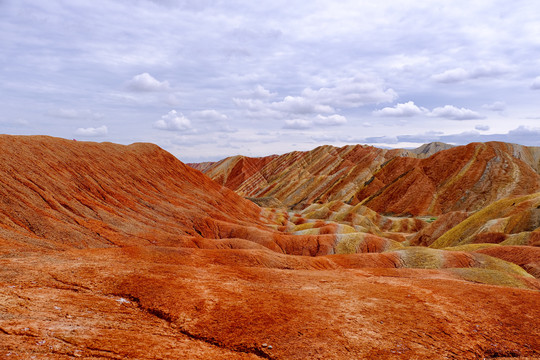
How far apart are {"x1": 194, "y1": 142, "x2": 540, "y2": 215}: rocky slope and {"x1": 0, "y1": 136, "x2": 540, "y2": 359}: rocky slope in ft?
208

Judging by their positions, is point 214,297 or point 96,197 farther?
point 96,197

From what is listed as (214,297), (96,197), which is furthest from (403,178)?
(214,297)

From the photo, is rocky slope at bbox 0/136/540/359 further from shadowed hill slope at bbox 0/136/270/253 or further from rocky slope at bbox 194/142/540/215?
rocky slope at bbox 194/142/540/215

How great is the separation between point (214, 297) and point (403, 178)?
343 ft

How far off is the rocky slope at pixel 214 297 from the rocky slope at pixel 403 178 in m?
63.3

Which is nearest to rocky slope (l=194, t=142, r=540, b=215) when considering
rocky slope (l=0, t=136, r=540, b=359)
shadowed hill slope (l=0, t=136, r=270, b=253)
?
shadowed hill slope (l=0, t=136, r=270, b=253)

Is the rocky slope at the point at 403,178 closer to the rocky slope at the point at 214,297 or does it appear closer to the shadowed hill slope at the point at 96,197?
the shadowed hill slope at the point at 96,197

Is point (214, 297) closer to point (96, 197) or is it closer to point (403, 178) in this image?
point (96, 197)

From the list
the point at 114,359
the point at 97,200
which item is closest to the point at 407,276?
the point at 114,359

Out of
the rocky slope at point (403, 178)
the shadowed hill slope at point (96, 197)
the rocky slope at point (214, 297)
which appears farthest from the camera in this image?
the rocky slope at point (403, 178)

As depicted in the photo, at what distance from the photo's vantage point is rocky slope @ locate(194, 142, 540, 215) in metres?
91.6

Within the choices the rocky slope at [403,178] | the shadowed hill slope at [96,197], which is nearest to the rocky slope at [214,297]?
the shadowed hill slope at [96,197]

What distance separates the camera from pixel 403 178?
110500 millimetres

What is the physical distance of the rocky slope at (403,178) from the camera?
91562 mm
